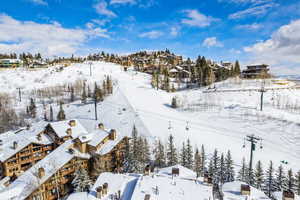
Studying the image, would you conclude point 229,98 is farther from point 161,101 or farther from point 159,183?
point 159,183

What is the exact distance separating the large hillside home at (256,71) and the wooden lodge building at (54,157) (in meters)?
81.7

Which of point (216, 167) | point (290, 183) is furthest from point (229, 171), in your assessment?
point (290, 183)

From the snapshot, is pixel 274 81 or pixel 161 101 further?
pixel 274 81

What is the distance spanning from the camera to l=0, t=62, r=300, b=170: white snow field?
3768 centimetres

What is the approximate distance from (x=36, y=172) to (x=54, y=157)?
3865 millimetres

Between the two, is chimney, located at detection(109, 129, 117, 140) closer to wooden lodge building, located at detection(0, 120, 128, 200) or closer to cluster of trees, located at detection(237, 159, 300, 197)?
wooden lodge building, located at detection(0, 120, 128, 200)

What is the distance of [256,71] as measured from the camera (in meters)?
90.7

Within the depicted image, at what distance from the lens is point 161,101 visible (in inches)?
2741

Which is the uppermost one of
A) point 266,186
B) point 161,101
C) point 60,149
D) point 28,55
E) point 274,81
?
point 28,55

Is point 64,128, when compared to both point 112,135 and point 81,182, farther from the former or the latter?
point 81,182

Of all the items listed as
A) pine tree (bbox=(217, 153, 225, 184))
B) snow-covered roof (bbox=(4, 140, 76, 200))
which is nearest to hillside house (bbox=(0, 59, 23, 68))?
snow-covered roof (bbox=(4, 140, 76, 200))

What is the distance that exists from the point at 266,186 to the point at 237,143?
14599mm

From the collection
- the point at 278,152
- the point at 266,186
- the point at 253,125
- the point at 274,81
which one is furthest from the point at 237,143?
the point at 274,81

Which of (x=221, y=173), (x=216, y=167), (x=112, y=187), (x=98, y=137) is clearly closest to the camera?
(x=112, y=187)
